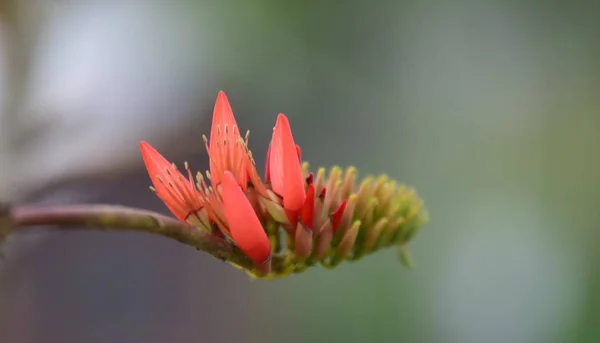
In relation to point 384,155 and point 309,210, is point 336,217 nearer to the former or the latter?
point 309,210

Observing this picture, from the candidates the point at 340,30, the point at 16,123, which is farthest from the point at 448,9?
the point at 16,123

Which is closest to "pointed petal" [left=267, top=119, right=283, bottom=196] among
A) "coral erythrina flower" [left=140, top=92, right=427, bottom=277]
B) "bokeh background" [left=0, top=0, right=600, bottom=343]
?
"coral erythrina flower" [left=140, top=92, right=427, bottom=277]

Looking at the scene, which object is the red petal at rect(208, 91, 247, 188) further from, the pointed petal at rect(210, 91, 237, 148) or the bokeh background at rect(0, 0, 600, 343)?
the bokeh background at rect(0, 0, 600, 343)

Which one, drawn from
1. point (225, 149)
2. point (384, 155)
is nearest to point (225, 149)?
point (225, 149)

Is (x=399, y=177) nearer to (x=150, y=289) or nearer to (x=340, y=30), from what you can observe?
(x=340, y=30)

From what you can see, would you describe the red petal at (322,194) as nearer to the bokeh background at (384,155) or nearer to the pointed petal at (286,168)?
the pointed petal at (286,168)
